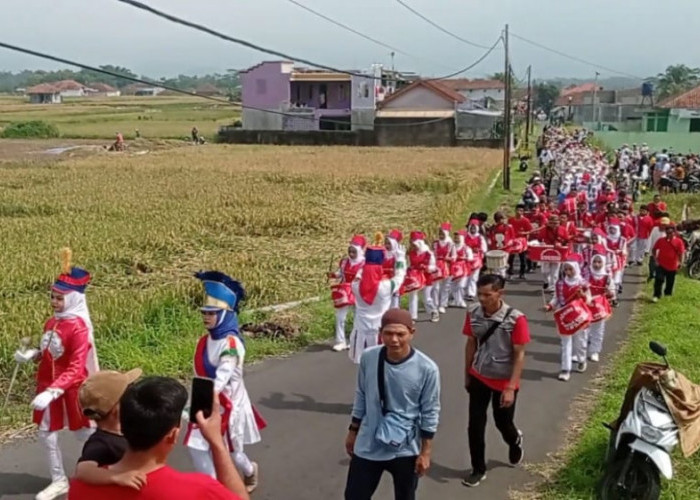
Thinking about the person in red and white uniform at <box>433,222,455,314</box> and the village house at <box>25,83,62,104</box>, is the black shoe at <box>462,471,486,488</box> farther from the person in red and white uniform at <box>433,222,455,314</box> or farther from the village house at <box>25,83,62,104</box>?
the village house at <box>25,83,62,104</box>

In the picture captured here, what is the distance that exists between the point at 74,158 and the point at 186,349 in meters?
38.0

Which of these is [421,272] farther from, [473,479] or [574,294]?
[473,479]

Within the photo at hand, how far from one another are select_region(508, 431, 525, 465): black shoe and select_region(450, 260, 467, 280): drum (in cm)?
617

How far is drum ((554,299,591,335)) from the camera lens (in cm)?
988

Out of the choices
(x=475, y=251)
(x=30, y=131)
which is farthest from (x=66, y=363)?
(x=30, y=131)

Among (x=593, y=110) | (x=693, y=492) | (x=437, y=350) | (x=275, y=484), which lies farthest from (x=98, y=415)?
(x=593, y=110)

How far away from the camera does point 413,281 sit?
12195mm

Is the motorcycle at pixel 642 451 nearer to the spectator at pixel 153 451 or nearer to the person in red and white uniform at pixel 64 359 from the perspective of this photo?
the spectator at pixel 153 451

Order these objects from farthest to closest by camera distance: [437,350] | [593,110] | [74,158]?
[593,110] < [74,158] < [437,350]

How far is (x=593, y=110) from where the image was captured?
76.1 meters

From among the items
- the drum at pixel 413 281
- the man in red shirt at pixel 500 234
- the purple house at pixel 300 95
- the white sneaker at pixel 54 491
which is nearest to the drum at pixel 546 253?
the man in red shirt at pixel 500 234

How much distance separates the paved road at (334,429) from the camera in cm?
675

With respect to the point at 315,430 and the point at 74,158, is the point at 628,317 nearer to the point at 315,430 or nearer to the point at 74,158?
the point at 315,430

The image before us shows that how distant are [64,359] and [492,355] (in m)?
3.32
